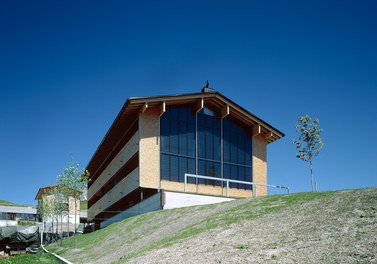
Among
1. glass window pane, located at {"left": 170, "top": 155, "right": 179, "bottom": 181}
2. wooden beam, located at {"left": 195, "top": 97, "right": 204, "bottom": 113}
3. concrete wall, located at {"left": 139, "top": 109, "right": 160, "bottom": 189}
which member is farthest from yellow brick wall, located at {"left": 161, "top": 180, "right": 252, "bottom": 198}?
wooden beam, located at {"left": 195, "top": 97, "right": 204, "bottom": 113}

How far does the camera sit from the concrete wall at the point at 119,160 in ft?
121

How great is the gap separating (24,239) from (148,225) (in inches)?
947

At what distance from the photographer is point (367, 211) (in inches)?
460

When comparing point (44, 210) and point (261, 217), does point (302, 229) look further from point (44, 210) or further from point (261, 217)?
point (44, 210)

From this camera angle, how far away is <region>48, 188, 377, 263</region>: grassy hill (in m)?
9.83

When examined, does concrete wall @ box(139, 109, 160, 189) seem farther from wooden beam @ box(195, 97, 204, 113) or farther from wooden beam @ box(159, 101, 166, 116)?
wooden beam @ box(195, 97, 204, 113)

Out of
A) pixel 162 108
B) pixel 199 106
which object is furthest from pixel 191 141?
pixel 162 108

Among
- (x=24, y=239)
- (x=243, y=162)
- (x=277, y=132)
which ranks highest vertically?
(x=277, y=132)

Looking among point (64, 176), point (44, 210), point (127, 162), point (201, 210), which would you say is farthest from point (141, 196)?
point (44, 210)

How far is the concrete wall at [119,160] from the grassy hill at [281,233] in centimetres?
1802

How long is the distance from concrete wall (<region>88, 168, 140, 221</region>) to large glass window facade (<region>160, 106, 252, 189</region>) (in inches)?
103

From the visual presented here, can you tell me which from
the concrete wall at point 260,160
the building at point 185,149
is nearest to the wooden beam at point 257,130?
the building at point 185,149

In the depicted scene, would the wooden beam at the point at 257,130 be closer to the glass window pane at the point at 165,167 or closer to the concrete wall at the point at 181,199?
the glass window pane at the point at 165,167

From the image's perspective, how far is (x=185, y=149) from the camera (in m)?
36.5
